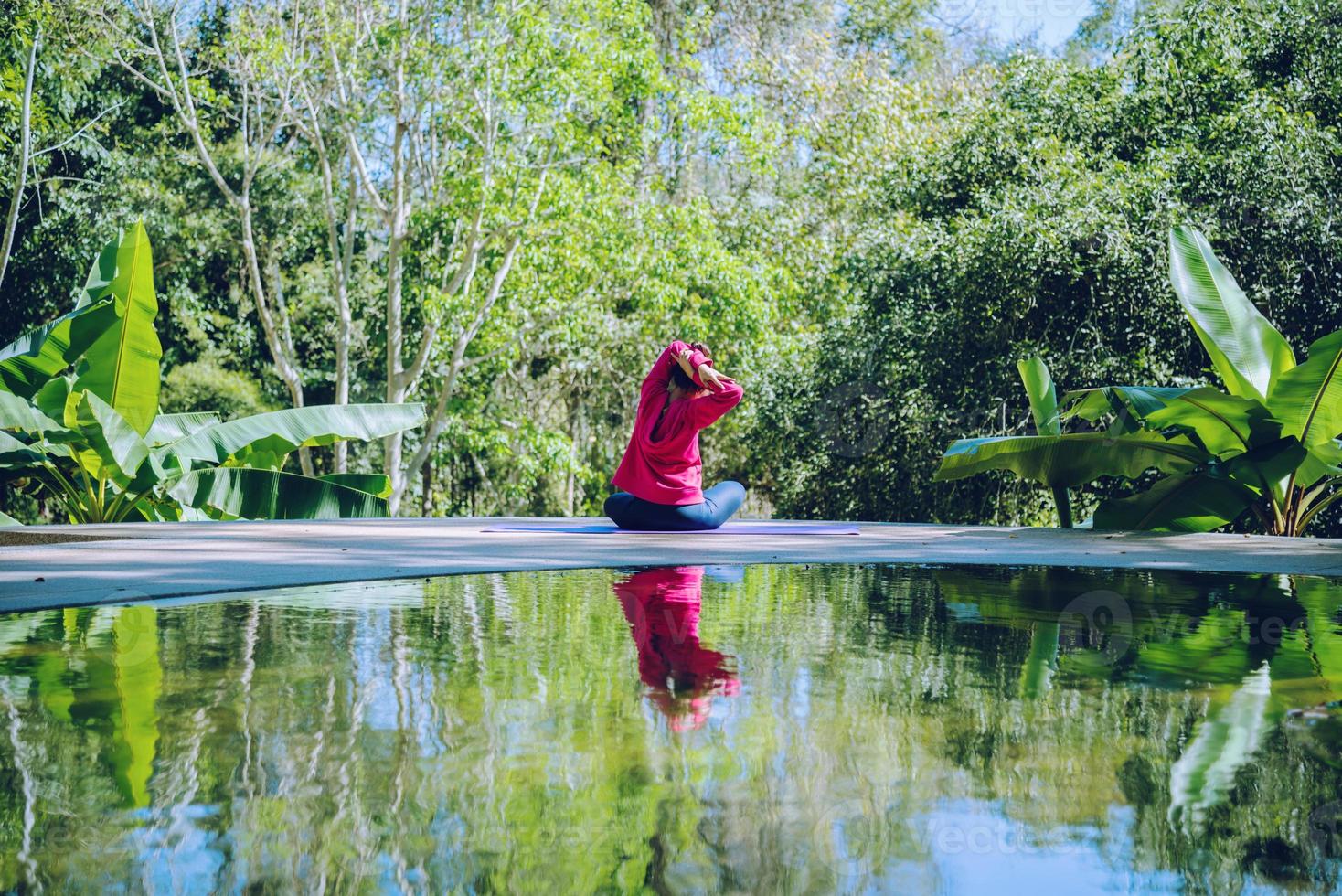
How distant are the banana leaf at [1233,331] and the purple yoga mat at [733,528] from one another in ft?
8.31

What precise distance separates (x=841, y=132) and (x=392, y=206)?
7.45 m

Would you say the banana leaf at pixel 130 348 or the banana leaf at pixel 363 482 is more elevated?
the banana leaf at pixel 130 348

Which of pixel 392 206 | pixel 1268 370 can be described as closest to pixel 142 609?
pixel 1268 370

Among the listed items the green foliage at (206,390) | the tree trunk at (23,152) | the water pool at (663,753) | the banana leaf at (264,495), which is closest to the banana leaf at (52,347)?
the banana leaf at (264,495)

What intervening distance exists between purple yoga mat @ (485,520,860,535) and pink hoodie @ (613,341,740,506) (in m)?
0.29

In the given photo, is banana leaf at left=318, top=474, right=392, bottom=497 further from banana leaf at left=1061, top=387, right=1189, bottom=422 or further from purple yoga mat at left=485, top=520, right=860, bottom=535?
banana leaf at left=1061, top=387, right=1189, bottom=422

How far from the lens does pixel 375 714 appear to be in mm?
2213

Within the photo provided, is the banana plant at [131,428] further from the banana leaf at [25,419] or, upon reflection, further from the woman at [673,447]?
the woman at [673,447]

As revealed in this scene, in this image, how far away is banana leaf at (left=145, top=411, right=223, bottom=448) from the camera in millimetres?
8984

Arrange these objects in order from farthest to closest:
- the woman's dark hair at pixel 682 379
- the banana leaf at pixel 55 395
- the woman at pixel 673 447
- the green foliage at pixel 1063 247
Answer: the green foliage at pixel 1063 247, the banana leaf at pixel 55 395, the woman's dark hair at pixel 682 379, the woman at pixel 673 447

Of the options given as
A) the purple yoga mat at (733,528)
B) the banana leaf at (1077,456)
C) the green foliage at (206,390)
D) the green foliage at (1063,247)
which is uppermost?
the green foliage at (1063,247)

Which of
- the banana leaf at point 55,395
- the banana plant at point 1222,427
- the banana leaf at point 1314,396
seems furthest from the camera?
the banana leaf at point 55,395

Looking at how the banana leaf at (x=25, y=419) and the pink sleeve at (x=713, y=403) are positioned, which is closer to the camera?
the pink sleeve at (x=713, y=403)

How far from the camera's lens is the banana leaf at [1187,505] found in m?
7.56
